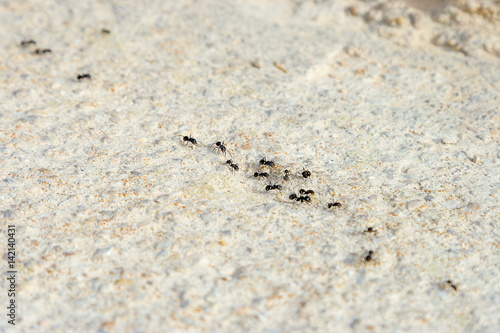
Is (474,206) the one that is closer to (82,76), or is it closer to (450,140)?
(450,140)

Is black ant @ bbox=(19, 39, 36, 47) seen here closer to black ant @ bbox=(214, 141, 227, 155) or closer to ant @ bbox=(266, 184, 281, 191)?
black ant @ bbox=(214, 141, 227, 155)

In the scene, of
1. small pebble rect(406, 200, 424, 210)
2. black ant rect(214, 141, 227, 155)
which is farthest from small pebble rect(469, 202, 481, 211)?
black ant rect(214, 141, 227, 155)

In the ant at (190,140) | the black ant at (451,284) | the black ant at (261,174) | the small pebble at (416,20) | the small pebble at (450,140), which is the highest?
the small pebble at (416,20)

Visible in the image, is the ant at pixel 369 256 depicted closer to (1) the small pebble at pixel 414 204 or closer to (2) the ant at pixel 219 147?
(1) the small pebble at pixel 414 204

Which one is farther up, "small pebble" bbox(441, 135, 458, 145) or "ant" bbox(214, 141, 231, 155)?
"small pebble" bbox(441, 135, 458, 145)

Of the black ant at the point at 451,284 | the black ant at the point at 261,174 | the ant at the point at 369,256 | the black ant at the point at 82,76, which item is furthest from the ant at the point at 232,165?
the black ant at the point at 82,76

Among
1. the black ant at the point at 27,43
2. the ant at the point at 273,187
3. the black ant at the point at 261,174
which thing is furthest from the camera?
the black ant at the point at 27,43

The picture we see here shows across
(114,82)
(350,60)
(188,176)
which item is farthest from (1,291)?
(350,60)

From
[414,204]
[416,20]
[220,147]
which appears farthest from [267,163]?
[416,20]

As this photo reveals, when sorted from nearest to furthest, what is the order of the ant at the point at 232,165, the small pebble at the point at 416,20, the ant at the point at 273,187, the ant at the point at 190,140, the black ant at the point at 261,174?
the ant at the point at 273,187 < the black ant at the point at 261,174 < the ant at the point at 232,165 < the ant at the point at 190,140 < the small pebble at the point at 416,20
